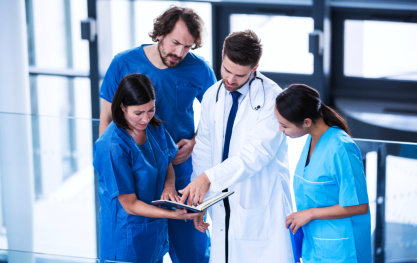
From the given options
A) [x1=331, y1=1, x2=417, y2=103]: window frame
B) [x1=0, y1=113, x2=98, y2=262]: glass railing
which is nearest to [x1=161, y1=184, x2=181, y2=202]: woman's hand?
[x1=0, y1=113, x2=98, y2=262]: glass railing

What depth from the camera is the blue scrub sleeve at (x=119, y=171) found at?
2.75 meters

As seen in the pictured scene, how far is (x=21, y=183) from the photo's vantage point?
4633mm

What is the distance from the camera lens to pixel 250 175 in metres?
2.82

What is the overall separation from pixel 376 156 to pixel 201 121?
46.5 inches

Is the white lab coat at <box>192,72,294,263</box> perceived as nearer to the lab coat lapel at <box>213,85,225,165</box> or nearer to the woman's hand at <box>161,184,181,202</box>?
the lab coat lapel at <box>213,85,225,165</box>

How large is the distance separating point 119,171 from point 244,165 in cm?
50

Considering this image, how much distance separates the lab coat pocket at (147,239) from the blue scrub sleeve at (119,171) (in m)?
0.21

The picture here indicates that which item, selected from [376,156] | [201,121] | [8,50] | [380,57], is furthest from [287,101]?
[380,57]

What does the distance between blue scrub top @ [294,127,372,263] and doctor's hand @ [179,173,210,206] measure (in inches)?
14.7

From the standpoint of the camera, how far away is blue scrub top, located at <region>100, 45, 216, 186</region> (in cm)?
321

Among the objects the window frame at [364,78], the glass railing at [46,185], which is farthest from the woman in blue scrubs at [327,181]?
the window frame at [364,78]

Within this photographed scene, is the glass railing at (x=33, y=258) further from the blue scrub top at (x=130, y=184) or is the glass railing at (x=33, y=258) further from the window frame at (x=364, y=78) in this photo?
the window frame at (x=364, y=78)

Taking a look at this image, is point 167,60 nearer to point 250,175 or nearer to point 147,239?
point 250,175

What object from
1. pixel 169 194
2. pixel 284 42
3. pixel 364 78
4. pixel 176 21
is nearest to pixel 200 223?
pixel 169 194
